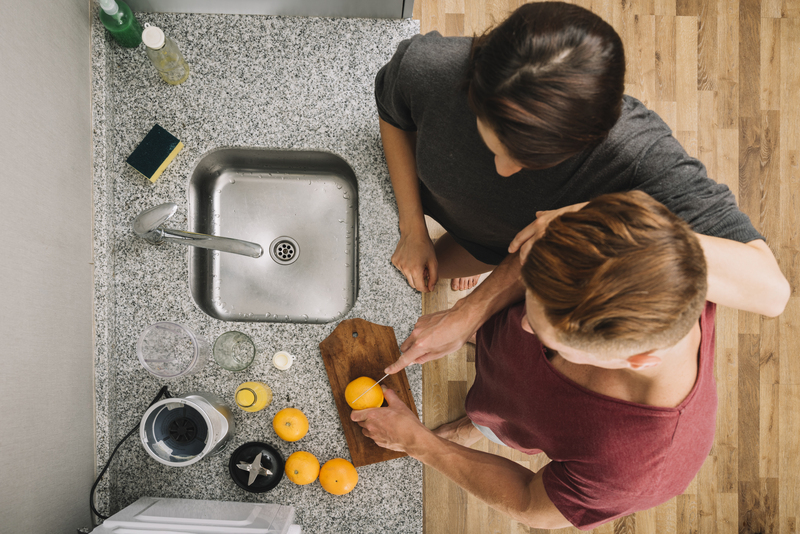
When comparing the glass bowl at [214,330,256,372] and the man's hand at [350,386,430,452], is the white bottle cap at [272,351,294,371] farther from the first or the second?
the man's hand at [350,386,430,452]

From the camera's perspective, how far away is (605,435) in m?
0.71

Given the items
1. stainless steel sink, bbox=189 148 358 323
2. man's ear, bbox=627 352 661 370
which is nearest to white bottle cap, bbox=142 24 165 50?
stainless steel sink, bbox=189 148 358 323

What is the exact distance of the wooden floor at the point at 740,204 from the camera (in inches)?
65.2

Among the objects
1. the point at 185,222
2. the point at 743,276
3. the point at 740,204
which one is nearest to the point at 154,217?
the point at 185,222

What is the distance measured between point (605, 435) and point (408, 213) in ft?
1.83

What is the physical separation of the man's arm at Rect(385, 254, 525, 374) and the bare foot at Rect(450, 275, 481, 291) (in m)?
0.64

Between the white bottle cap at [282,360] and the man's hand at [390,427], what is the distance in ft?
0.58

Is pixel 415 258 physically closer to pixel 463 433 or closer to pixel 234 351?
pixel 234 351

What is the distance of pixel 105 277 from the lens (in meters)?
0.94

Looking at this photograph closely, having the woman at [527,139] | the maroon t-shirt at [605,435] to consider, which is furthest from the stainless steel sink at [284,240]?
the maroon t-shirt at [605,435]

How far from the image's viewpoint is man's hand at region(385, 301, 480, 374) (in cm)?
88

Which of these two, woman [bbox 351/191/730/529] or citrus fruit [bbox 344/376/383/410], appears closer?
woman [bbox 351/191/730/529]

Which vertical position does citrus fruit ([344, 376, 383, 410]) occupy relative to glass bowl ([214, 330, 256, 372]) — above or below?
below

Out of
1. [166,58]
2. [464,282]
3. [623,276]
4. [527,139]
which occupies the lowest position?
[464,282]
